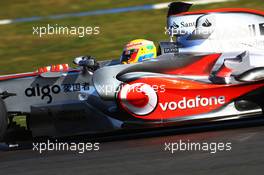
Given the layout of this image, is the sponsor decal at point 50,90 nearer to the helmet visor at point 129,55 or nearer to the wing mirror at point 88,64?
the wing mirror at point 88,64

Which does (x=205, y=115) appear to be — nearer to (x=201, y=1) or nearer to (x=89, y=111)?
(x=89, y=111)

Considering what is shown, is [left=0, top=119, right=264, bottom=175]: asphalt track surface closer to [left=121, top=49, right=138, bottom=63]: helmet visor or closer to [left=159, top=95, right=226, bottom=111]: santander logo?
[left=159, top=95, right=226, bottom=111]: santander logo

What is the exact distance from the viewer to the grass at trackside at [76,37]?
1292 centimetres

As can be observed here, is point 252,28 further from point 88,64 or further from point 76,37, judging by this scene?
point 76,37

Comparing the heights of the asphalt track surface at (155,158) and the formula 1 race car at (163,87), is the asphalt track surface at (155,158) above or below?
below

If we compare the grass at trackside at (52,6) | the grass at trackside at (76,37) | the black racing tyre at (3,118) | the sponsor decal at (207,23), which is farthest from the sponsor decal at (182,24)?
the grass at trackside at (52,6)

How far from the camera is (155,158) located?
240 inches

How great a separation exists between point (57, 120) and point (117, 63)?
1.05 m

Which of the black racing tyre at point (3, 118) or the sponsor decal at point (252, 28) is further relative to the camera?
the sponsor decal at point (252, 28)

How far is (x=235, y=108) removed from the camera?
7.15 meters

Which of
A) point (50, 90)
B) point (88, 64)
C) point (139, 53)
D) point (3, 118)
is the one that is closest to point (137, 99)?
point (139, 53)

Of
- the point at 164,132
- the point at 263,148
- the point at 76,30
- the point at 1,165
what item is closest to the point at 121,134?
the point at 164,132

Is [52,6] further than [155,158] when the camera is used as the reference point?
Yes

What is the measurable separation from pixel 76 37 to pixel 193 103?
7.22 metres
